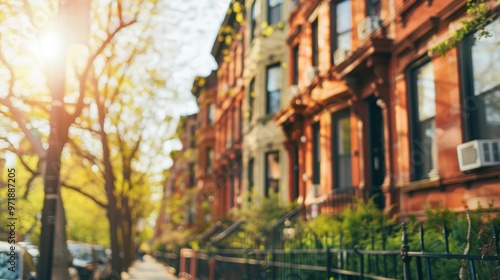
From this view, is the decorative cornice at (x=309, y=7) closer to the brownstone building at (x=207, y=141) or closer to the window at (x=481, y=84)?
the window at (x=481, y=84)

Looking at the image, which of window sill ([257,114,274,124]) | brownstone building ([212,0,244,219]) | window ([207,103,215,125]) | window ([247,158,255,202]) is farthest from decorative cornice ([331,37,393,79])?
window ([207,103,215,125])

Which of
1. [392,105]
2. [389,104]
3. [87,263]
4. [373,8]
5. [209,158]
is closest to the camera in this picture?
[392,105]

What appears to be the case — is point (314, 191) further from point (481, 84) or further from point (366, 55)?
point (481, 84)

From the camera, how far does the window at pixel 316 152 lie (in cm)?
1740

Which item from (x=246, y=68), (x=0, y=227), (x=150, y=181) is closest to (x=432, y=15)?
(x=0, y=227)

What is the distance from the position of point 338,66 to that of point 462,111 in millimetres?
5305

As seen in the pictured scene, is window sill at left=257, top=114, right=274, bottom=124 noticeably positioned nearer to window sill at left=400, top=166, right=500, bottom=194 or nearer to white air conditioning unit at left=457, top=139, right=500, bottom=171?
window sill at left=400, top=166, right=500, bottom=194

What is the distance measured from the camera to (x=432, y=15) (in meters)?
10.7

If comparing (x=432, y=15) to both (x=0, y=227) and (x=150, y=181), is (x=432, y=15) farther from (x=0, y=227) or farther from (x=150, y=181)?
(x=150, y=181)

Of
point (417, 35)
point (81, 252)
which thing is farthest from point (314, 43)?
→ point (81, 252)

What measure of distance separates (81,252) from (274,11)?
508 inches

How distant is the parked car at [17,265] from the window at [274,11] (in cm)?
1649

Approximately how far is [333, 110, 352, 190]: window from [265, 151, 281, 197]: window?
593 centimetres

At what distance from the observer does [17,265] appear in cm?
877
